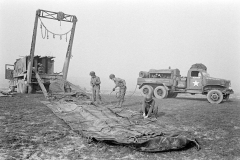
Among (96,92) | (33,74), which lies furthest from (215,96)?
(33,74)

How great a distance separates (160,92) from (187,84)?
6.03 feet

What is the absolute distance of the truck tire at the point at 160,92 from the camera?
14.0 meters

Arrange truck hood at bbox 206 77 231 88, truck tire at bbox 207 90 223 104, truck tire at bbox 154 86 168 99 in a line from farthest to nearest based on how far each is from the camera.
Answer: truck tire at bbox 154 86 168 99 → truck hood at bbox 206 77 231 88 → truck tire at bbox 207 90 223 104

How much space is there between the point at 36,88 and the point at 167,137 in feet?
43.7

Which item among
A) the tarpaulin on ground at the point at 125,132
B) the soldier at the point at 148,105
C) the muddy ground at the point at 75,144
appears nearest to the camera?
the muddy ground at the point at 75,144

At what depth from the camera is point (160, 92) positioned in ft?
46.7

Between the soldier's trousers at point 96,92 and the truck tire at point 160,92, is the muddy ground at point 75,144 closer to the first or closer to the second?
the soldier's trousers at point 96,92

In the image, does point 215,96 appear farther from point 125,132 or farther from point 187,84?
point 125,132

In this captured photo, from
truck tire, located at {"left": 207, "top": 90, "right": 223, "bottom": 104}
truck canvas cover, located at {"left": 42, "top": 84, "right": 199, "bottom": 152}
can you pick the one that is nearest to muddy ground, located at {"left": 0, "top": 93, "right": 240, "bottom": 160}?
truck canvas cover, located at {"left": 42, "top": 84, "right": 199, "bottom": 152}

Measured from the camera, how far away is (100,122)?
5637 millimetres

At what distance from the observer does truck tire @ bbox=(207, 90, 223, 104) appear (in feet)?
39.3

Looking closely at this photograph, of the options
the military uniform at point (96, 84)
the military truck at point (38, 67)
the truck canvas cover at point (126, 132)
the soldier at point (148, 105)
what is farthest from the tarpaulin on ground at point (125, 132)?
the military truck at point (38, 67)

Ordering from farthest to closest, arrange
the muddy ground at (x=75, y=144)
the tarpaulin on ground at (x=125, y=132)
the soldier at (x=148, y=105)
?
the soldier at (x=148, y=105)
the tarpaulin on ground at (x=125, y=132)
the muddy ground at (x=75, y=144)

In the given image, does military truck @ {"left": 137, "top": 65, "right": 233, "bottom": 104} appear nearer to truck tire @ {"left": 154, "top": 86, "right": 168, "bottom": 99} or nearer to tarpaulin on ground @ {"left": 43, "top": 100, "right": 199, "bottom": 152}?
truck tire @ {"left": 154, "top": 86, "right": 168, "bottom": 99}
